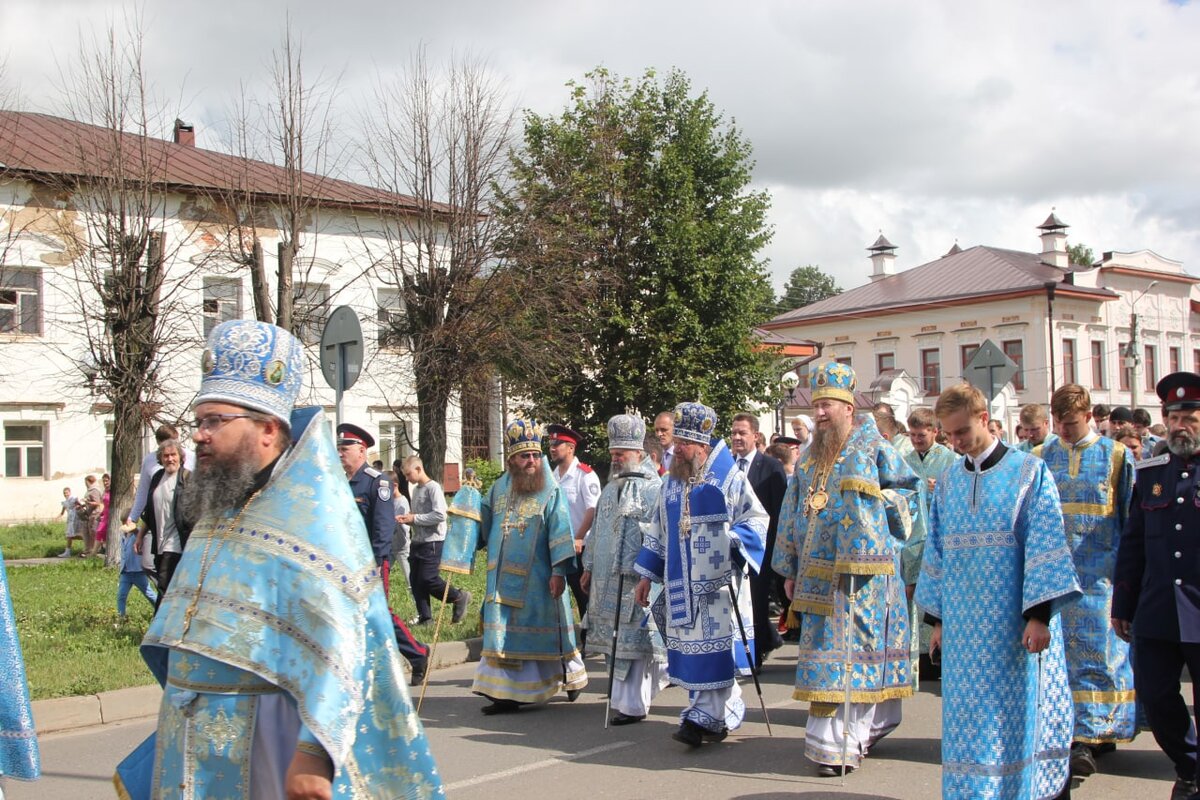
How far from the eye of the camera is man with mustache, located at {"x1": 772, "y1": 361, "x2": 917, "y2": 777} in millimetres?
6723

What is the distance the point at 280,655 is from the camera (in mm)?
3008

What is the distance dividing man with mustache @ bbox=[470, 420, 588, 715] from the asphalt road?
238mm

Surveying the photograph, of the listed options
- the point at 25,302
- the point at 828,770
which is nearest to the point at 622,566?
the point at 828,770

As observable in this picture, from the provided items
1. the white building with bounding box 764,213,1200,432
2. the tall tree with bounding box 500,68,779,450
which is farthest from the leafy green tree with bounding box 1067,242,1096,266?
the tall tree with bounding box 500,68,779,450

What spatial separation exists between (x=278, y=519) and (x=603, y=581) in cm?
601

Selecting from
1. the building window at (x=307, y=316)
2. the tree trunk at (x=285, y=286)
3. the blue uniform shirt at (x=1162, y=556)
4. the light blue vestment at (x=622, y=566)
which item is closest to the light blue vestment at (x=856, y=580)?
the blue uniform shirt at (x=1162, y=556)

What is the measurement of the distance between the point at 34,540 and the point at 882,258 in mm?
47105

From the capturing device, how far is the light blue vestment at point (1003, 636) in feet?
17.2

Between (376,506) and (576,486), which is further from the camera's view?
(576,486)

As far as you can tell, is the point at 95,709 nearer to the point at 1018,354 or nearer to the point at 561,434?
the point at 561,434

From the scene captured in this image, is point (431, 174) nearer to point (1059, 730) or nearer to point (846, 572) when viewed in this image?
point (846, 572)

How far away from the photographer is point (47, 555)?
25406 millimetres

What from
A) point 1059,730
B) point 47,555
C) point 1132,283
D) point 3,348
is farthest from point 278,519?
point 1132,283

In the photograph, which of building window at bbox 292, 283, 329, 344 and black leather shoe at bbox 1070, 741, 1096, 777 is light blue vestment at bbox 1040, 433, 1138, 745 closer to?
black leather shoe at bbox 1070, 741, 1096, 777
